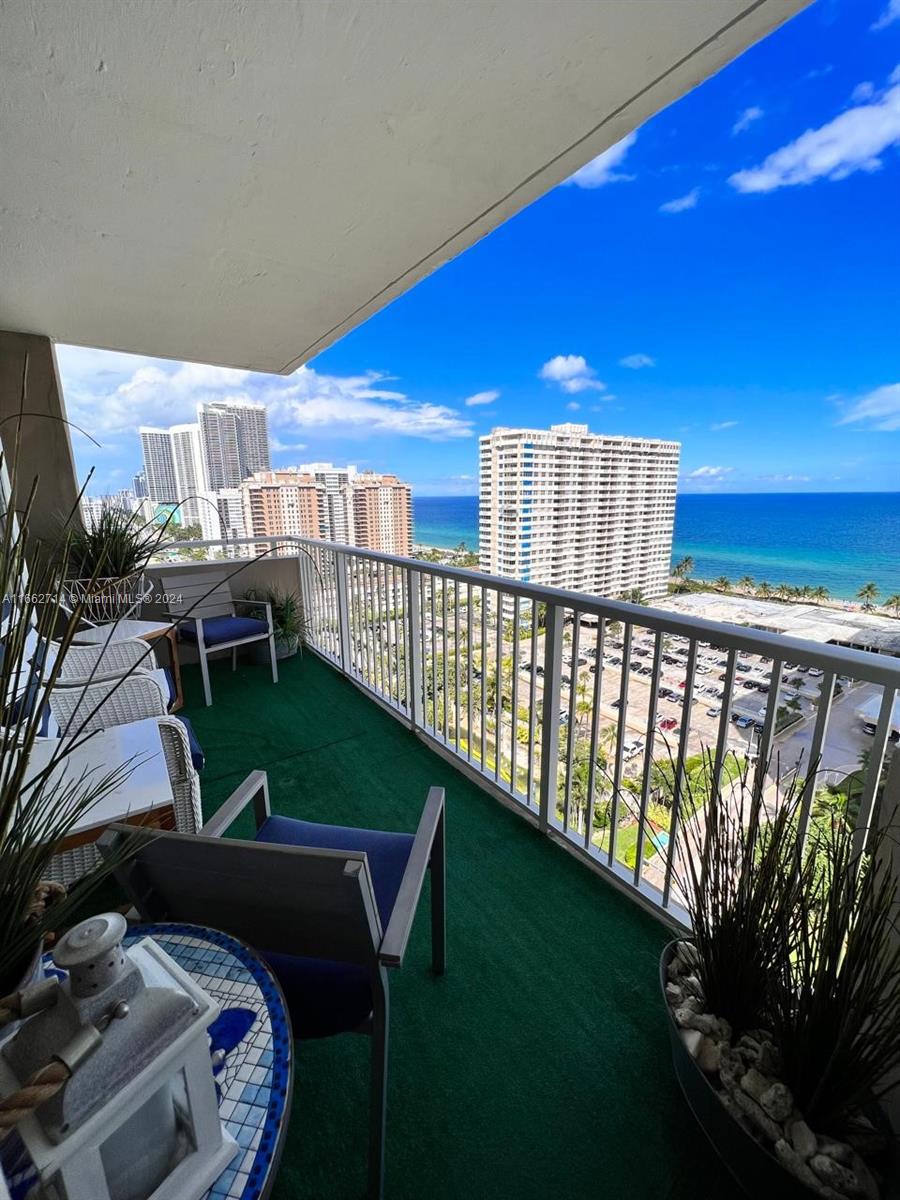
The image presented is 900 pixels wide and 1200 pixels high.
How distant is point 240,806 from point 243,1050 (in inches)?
25.8

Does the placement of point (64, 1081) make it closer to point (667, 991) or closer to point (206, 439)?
point (667, 991)

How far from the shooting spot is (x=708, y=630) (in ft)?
4.89

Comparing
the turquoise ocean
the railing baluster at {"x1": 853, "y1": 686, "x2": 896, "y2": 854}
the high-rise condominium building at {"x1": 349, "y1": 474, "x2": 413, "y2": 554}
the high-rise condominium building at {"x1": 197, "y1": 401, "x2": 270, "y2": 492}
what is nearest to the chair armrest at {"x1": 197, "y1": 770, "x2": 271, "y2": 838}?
the railing baluster at {"x1": 853, "y1": 686, "x2": 896, "y2": 854}

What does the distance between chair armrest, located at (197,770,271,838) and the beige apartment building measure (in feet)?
11.0

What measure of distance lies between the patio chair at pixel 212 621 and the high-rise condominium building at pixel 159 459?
68cm

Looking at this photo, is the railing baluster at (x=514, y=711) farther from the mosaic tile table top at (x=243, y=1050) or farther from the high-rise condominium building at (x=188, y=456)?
the high-rise condominium building at (x=188, y=456)

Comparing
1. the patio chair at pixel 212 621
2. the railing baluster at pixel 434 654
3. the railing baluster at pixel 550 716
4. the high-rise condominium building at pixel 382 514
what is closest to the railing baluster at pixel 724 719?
the railing baluster at pixel 550 716

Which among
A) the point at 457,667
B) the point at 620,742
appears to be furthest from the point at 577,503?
the point at 620,742

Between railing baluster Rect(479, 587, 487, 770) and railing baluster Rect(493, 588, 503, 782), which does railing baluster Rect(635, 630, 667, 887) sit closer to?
railing baluster Rect(493, 588, 503, 782)

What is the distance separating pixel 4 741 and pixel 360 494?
523cm

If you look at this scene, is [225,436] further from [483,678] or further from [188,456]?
[483,678]

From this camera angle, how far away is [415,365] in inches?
1088

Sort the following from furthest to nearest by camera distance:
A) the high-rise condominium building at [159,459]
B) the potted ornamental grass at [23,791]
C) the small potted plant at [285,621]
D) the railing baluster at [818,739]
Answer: the small potted plant at [285,621]
the high-rise condominium building at [159,459]
the railing baluster at [818,739]
the potted ornamental grass at [23,791]

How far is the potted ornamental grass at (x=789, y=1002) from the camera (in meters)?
0.96
